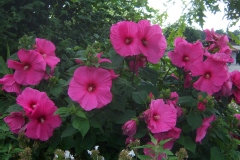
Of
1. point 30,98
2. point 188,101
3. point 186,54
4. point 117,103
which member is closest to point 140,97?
point 117,103

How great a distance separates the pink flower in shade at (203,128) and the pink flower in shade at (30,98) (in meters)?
0.61

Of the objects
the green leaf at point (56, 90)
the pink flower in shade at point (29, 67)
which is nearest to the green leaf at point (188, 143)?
the green leaf at point (56, 90)

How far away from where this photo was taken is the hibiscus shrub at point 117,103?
1.64 metres

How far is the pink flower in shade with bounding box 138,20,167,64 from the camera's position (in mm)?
1712

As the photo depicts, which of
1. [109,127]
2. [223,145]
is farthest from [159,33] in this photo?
[223,145]

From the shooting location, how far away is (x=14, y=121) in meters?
1.73

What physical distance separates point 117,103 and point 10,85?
47 cm

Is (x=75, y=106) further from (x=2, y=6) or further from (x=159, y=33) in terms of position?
(x=2, y=6)

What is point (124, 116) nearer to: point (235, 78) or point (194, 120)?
point (194, 120)

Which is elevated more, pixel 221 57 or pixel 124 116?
pixel 221 57

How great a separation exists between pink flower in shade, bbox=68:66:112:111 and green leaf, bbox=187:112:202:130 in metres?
0.34

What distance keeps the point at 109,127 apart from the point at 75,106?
0.62 ft

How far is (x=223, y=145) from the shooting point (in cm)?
181

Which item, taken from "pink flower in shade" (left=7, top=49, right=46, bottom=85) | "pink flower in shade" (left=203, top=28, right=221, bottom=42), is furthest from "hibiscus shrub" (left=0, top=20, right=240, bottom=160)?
"pink flower in shade" (left=203, top=28, right=221, bottom=42)
